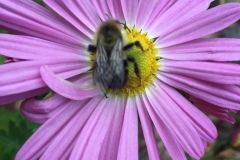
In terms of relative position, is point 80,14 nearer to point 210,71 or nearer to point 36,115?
point 36,115

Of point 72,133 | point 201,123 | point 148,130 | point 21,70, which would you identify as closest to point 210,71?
point 201,123

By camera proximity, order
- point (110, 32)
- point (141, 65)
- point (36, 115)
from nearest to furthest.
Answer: point (110, 32), point (36, 115), point (141, 65)

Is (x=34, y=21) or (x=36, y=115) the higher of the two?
(x=34, y=21)

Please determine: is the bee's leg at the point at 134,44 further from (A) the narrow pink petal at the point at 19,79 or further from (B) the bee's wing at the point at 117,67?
(A) the narrow pink petal at the point at 19,79

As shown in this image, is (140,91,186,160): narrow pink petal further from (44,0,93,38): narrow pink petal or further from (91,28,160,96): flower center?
(44,0,93,38): narrow pink petal

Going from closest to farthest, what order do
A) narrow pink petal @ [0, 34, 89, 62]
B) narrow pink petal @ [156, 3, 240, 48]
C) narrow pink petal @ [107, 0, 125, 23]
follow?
narrow pink petal @ [0, 34, 89, 62]
narrow pink petal @ [156, 3, 240, 48]
narrow pink petal @ [107, 0, 125, 23]

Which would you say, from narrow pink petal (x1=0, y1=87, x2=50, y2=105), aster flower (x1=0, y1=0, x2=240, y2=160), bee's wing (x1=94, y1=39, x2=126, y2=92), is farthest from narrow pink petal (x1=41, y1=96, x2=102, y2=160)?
bee's wing (x1=94, y1=39, x2=126, y2=92)

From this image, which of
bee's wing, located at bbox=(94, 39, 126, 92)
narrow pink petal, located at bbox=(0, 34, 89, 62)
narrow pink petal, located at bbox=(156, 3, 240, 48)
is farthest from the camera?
narrow pink petal, located at bbox=(156, 3, 240, 48)
